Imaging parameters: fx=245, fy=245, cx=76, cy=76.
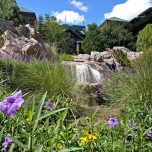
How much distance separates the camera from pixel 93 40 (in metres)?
27.0

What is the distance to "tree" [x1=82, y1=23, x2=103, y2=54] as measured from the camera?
26.5 meters

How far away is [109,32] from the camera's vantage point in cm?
2759

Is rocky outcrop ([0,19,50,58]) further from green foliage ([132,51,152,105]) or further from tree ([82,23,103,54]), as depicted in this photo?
tree ([82,23,103,54])

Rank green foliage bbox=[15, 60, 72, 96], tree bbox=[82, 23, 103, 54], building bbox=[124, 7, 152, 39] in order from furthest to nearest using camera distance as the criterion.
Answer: tree bbox=[82, 23, 103, 54] < building bbox=[124, 7, 152, 39] < green foliage bbox=[15, 60, 72, 96]

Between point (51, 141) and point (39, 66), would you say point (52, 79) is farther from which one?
point (51, 141)

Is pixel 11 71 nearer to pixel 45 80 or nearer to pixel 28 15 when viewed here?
pixel 45 80

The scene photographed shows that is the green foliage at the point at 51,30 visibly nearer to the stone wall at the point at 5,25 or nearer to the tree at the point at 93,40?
the tree at the point at 93,40

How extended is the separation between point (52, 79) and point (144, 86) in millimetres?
1660

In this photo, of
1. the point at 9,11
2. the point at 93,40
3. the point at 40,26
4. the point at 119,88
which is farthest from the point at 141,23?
the point at 119,88

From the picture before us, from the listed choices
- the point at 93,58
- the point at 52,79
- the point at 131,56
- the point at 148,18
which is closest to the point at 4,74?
the point at 52,79

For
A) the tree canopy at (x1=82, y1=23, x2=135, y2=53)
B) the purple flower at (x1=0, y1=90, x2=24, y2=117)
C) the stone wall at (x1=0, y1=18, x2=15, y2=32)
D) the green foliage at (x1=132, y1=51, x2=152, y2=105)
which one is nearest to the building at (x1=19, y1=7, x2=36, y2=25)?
the tree canopy at (x1=82, y1=23, x2=135, y2=53)

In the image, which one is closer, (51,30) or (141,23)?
(141,23)

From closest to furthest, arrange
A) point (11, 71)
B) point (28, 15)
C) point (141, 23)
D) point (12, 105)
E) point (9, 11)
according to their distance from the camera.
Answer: point (12, 105) < point (11, 71) < point (141, 23) < point (9, 11) < point (28, 15)

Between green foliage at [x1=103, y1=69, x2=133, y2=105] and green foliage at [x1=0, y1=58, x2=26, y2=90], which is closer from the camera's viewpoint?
green foliage at [x1=103, y1=69, x2=133, y2=105]
